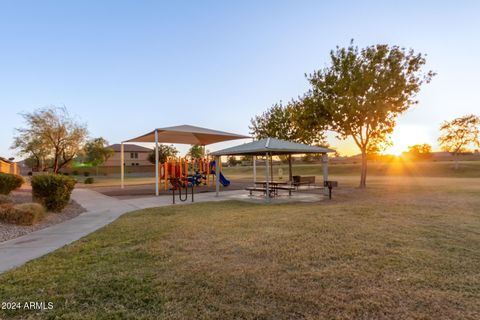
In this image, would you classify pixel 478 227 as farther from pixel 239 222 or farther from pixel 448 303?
pixel 239 222

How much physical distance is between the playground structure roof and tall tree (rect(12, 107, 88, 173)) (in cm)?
1180

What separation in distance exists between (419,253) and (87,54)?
631 inches

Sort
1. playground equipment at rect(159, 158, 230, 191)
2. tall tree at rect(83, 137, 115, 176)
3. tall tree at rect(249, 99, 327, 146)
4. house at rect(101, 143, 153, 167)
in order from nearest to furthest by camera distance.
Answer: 1. playground equipment at rect(159, 158, 230, 191)
2. tall tree at rect(249, 99, 327, 146)
3. tall tree at rect(83, 137, 115, 176)
4. house at rect(101, 143, 153, 167)

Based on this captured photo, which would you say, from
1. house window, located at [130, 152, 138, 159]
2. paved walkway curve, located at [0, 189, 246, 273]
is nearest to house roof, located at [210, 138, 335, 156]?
paved walkway curve, located at [0, 189, 246, 273]

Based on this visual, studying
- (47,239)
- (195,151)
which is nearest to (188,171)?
(47,239)

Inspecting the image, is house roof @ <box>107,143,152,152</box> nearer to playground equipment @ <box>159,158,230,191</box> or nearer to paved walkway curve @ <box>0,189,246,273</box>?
playground equipment @ <box>159,158,230,191</box>

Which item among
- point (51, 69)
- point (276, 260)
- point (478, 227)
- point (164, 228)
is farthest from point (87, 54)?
point (478, 227)

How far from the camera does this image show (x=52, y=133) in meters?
26.1

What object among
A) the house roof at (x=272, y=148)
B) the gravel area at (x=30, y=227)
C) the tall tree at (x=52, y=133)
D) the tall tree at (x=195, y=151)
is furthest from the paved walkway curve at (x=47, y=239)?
the tall tree at (x=195, y=151)

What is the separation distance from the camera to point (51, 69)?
14312 millimetres

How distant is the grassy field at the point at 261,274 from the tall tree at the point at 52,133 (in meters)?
24.6

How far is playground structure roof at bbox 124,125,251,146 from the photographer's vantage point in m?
16.4

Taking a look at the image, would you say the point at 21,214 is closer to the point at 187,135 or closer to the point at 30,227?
the point at 30,227

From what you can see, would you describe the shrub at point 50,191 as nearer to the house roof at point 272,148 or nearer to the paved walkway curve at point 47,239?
the paved walkway curve at point 47,239
